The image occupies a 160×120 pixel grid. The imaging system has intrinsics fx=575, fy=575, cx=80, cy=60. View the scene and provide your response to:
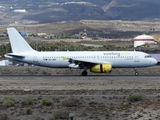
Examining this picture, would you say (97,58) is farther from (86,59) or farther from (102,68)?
(102,68)

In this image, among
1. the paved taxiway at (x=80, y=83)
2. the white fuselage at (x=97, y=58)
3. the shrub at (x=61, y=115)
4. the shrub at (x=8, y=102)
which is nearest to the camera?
the shrub at (x=61, y=115)

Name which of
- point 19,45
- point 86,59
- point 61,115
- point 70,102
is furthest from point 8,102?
point 19,45

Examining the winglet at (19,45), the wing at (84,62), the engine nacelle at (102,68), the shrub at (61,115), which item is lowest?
the shrub at (61,115)

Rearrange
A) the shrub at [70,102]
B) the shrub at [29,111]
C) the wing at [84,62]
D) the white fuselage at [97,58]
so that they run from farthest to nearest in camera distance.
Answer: the white fuselage at [97,58]
the wing at [84,62]
the shrub at [70,102]
the shrub at [29,111]

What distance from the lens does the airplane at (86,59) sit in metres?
68.5

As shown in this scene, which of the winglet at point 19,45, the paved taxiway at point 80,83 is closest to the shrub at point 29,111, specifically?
the paved taxiway at point 80,83

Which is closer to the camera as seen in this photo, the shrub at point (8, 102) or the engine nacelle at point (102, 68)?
the shrub at point (8, 102)

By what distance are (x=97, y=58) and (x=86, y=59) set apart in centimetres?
133

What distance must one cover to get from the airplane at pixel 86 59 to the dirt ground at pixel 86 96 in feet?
17.8

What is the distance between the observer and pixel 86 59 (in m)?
69.4

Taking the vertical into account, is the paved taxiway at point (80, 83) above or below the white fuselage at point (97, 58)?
below

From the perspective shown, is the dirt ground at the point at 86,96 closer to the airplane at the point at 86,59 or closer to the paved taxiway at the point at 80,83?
the paved taxiway at the point at 80,83

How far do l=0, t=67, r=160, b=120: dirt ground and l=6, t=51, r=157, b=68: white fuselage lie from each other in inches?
236

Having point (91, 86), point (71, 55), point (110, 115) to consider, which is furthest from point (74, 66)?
point (110, 115)
